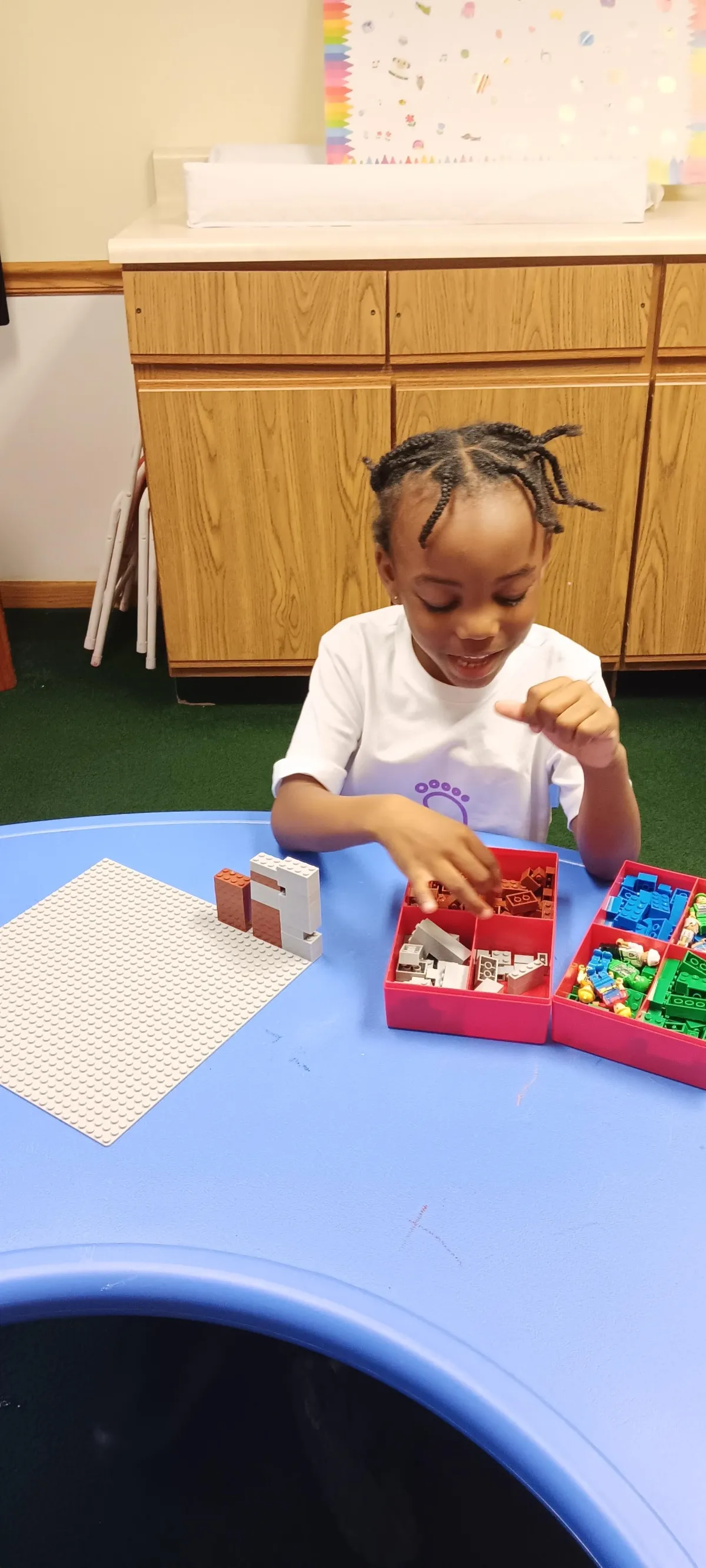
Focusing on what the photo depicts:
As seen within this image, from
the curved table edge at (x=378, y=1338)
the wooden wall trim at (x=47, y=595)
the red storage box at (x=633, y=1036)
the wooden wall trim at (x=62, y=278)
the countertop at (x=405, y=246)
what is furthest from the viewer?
the wooden wall trim at (x=47, y=595)

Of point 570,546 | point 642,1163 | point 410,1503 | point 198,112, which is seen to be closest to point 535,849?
point 642,1163

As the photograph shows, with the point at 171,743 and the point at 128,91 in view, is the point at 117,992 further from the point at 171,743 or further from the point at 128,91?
the point at 128,91

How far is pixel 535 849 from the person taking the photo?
101cm

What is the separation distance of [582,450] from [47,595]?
5.25ft

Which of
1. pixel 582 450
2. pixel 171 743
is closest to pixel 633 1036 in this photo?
pixel 582 450

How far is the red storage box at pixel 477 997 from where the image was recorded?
828 millimetres

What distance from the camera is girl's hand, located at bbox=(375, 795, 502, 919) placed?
877 mm

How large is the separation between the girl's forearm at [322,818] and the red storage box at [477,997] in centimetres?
9

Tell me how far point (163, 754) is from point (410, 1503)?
165 cm

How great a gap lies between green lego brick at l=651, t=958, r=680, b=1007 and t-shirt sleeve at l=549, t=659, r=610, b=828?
23 cm

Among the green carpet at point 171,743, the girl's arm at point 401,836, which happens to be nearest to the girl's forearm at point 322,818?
the girl's arm at point 401,836

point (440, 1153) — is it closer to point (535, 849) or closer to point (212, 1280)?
point (212, 1280)

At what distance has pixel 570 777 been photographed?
113 cm

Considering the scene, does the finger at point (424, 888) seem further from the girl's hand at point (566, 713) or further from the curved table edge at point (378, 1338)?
the curved table edge at point (378, 1338)
